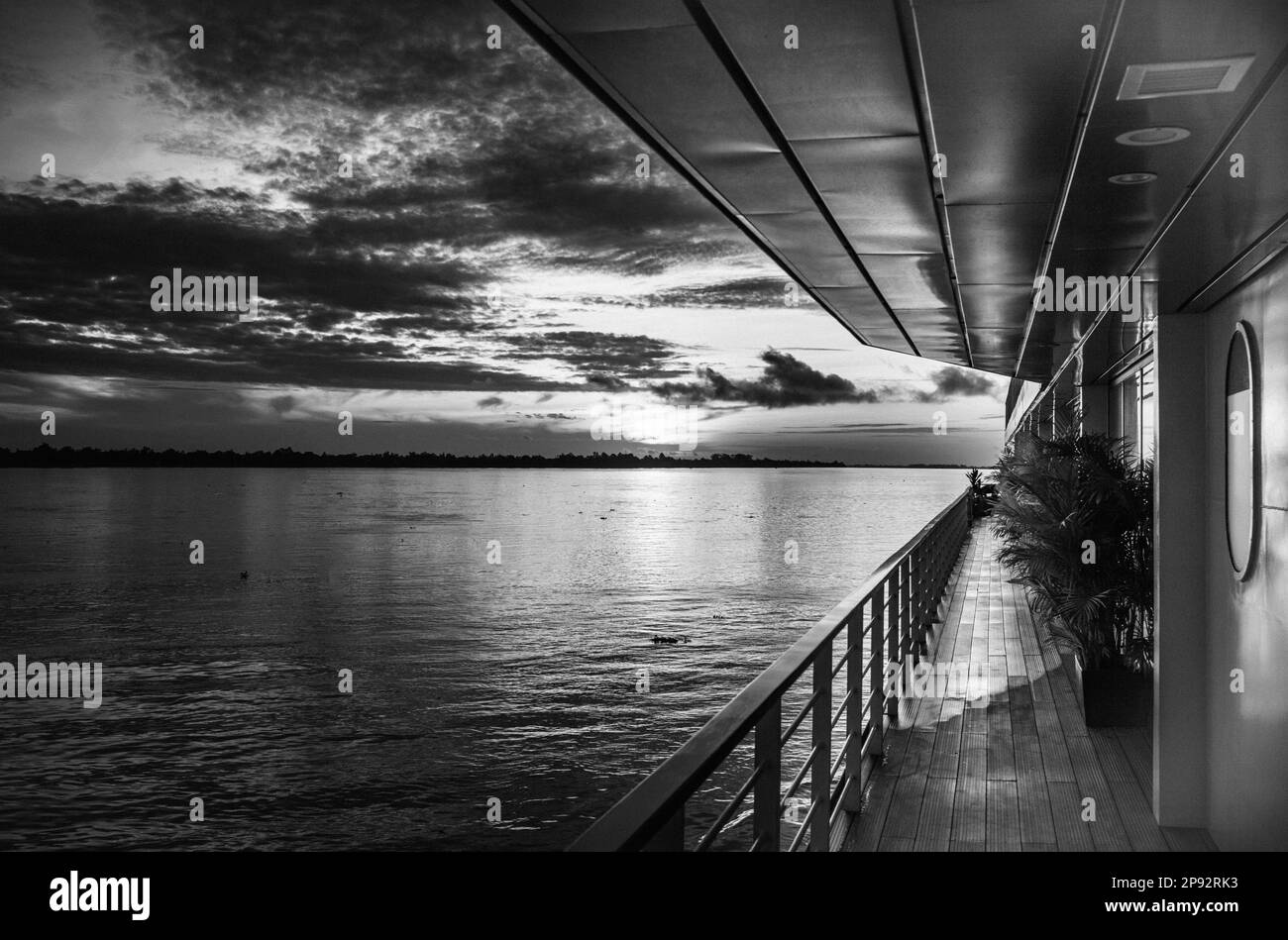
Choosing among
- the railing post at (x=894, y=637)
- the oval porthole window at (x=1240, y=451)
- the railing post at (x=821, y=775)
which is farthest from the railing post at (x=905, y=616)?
the railing post at (x=821, y=775)

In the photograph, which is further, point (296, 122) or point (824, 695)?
point (296, 122)

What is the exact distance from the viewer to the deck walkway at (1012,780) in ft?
12.6

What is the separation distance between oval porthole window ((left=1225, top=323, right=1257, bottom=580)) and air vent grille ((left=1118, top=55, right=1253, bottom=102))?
1.79 meters

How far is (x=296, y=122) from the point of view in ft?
151

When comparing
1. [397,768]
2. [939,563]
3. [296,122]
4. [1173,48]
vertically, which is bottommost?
[397,768]

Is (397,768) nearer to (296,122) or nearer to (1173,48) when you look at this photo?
(1173,48)

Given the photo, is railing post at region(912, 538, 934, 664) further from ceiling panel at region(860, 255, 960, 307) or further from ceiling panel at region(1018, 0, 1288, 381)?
ceiling panel at region(1018, 0, 1288, 381)

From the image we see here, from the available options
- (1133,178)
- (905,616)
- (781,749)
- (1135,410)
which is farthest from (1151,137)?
(1135,410)

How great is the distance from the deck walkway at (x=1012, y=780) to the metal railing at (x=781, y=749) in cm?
16

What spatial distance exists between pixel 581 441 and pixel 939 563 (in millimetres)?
56347

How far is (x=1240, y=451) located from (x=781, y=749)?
2151 millimetres

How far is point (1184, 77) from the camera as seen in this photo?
187 cm

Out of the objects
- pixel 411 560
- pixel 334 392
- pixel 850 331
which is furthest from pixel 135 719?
pixel 334 392

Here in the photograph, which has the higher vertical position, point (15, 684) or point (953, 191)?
point (953, 191)
